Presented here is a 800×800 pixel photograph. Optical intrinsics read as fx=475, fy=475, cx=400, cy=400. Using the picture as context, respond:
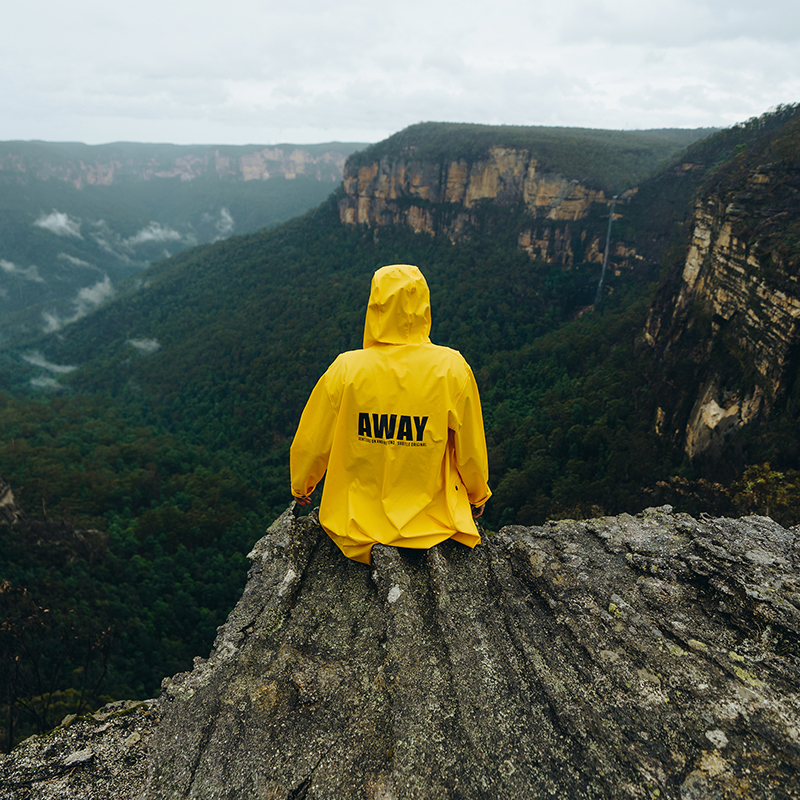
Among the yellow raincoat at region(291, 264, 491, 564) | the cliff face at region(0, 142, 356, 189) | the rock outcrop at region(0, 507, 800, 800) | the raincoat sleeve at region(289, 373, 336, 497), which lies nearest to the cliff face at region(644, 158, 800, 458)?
the rock outcrop at region(0, 507, 800, 800)

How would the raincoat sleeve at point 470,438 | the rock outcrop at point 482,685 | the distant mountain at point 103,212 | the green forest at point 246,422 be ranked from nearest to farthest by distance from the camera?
the rock outcrop at point 482,685, the raincoat sleeve at point 470,438, the green forest at point 246,422, the distant mountain at point 103,212

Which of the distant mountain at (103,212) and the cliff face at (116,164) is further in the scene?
the cliff face at (116,164)

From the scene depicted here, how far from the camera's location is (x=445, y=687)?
256 centimetres

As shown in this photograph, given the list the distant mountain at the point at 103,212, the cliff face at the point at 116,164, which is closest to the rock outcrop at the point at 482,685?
the distant mountain at the point at 103,212

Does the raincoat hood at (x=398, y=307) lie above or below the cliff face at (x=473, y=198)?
above

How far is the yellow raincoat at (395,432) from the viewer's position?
3.19m

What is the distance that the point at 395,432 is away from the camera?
3.23 m

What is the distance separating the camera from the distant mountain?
127188 millimetres

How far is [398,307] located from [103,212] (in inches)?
7822

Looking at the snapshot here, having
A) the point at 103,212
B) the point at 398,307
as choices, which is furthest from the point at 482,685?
the point at 103,212

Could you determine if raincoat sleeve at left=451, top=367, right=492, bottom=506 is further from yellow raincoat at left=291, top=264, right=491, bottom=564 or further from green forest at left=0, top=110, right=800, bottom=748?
green forest at left=0, top=110, right=800, bottom=748

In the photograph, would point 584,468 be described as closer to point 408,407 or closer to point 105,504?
point 408,407

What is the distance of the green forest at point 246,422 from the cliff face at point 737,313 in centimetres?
148

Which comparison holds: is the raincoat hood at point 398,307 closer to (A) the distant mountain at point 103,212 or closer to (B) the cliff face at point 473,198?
(B) the cliff face at point 473,198
